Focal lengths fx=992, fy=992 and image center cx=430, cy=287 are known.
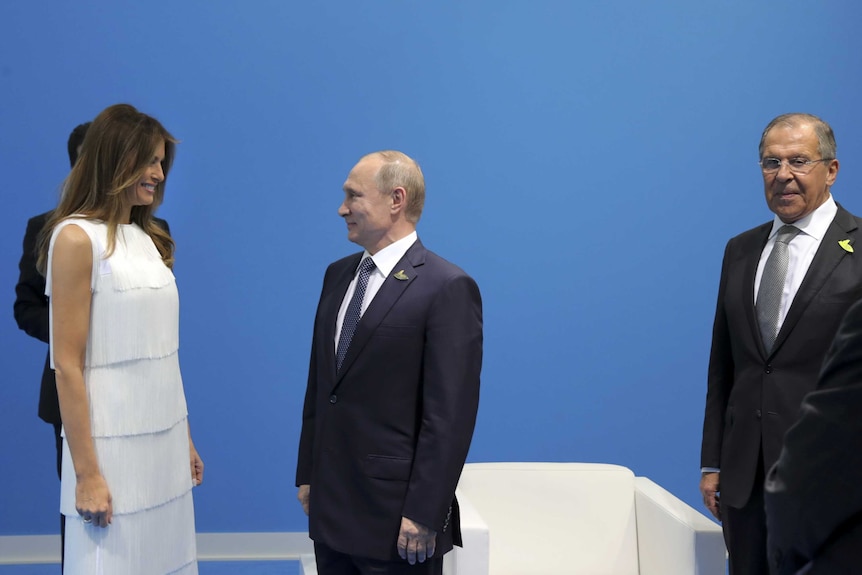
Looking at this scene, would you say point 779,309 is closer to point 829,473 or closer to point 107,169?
point 829,473

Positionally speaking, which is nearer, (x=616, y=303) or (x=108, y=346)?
(x=108, y=346)

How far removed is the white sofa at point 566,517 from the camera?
11.7 ft

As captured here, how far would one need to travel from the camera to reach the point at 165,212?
4.74 metres

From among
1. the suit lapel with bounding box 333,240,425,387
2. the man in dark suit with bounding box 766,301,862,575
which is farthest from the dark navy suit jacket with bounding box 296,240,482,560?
the man in dark suit with bounding box 766,301,862,575

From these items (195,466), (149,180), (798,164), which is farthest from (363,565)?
(798,164)

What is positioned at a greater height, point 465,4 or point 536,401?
point 465,4

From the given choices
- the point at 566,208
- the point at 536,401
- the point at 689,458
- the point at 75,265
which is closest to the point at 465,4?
the point at 566,208

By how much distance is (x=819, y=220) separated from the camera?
298 cm

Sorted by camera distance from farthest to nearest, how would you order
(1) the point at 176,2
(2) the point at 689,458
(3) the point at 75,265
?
(2) the point at 689,458 < (1) the point at 176,2 < (3) the point at 75,265

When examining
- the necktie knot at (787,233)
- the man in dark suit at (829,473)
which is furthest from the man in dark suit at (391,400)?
the man in dark suit at (829,473)

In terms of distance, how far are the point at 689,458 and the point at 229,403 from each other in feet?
7.61

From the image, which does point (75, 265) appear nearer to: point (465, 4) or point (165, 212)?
point (165, 212)

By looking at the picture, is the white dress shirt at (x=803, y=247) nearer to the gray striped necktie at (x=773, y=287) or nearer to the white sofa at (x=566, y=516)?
the gray striped necktie at (x=773, y=287)

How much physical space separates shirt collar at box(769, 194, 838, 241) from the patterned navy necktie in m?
1.31
